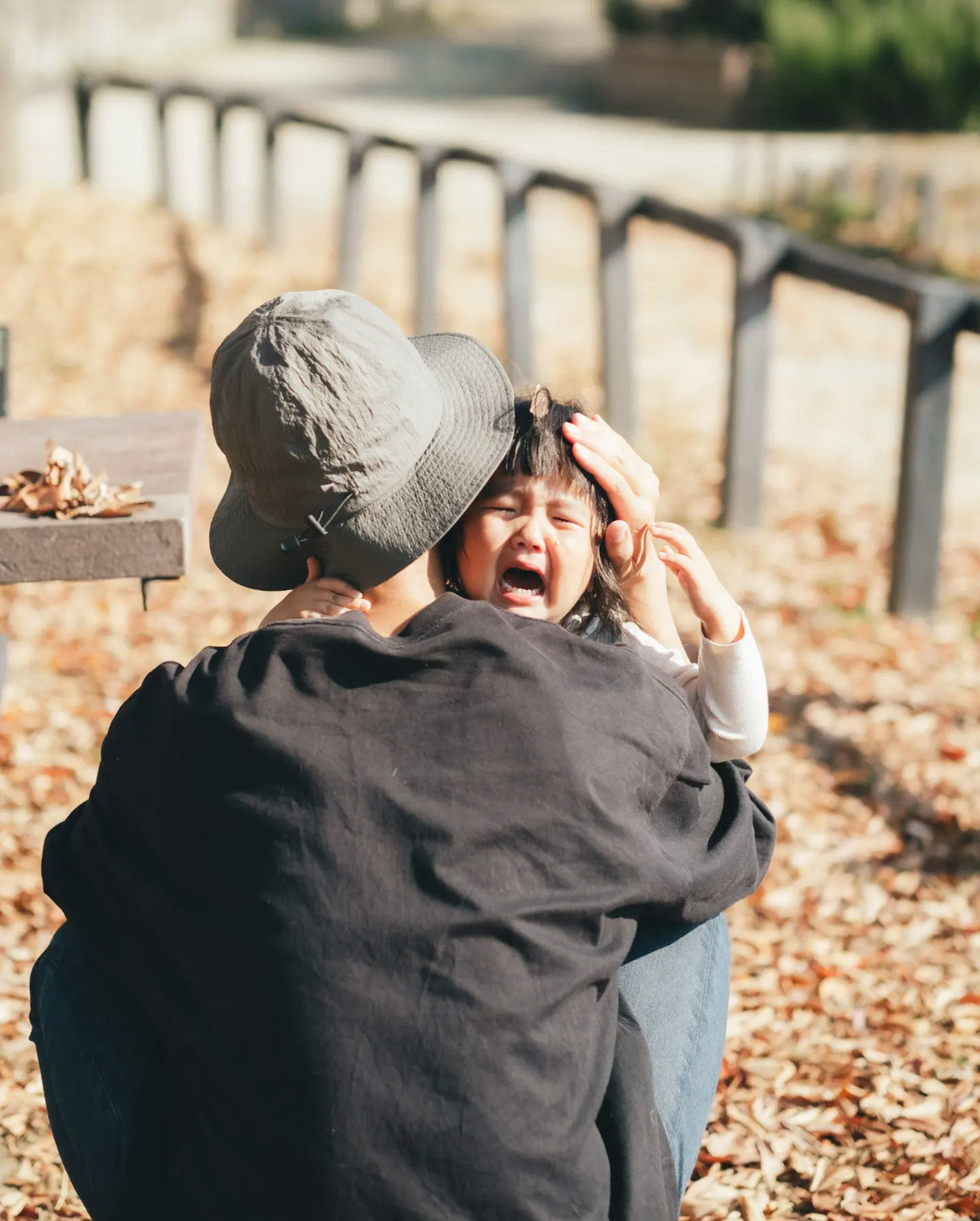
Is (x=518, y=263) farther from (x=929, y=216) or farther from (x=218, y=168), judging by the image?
(x=929, y=216)

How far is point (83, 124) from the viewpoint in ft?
45.5

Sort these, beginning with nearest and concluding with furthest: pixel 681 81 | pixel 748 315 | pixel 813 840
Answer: pixel 813 840 → pixel 748 315 → pixel 681 81

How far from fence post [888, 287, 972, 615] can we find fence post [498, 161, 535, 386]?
317cm

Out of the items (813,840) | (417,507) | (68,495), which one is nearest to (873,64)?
(813,840)

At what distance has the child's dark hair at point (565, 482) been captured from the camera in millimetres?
2316

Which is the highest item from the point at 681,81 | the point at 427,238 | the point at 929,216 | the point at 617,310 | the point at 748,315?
the point at 748,315

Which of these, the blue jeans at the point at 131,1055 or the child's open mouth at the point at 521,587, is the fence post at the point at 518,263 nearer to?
the child's open mouth at the point at 521,587

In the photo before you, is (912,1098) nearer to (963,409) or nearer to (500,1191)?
(500,1191)

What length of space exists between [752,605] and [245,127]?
678 inches

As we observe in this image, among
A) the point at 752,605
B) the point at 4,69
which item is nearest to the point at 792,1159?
the point at 752,605

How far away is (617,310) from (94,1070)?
5966 mm

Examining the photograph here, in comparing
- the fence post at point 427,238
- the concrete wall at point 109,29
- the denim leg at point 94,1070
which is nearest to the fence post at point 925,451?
the denim leg at point 94,1070

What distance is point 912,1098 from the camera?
306cm

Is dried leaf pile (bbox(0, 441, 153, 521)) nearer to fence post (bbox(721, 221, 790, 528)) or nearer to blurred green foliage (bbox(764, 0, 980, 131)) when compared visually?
fence post (bbox(721, 221, 790, 528))
